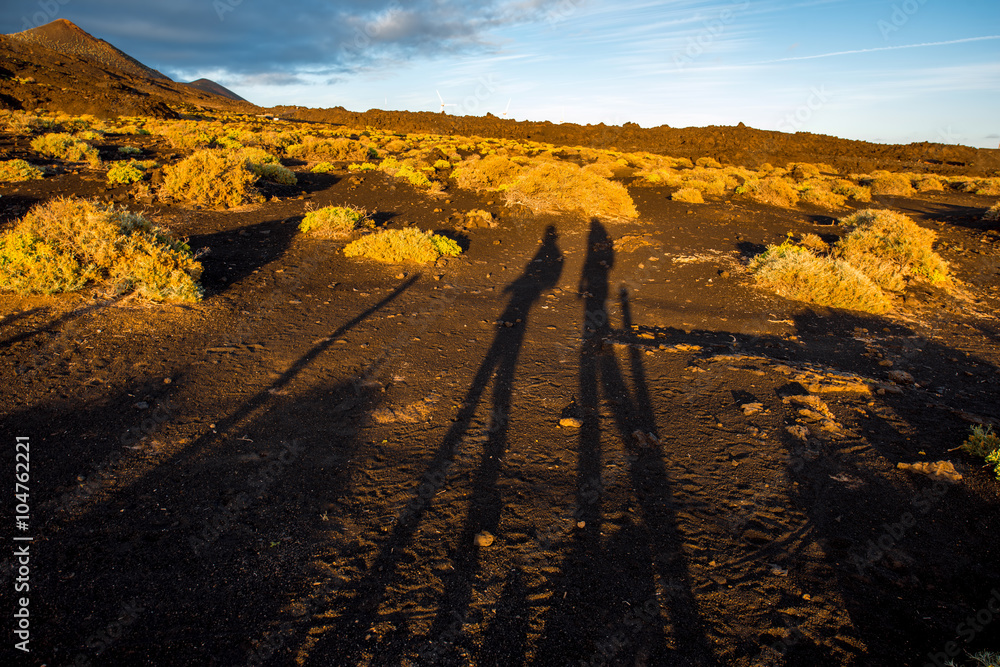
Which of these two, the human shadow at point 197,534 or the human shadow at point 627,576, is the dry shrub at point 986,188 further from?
the human shadow at point 197,534

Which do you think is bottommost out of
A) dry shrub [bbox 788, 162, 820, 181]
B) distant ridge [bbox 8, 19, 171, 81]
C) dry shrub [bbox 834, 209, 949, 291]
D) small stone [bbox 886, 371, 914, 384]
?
small stone [bbox 886, 371, 914, 384]

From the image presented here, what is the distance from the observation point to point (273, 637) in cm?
243

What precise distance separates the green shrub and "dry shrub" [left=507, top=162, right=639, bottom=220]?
1050 cm

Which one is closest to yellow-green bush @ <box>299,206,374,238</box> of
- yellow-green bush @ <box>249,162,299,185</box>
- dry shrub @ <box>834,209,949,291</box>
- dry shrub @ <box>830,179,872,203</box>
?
yellow-green bush @ <box>249,162,299,185</box>

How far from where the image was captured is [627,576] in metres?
2.92

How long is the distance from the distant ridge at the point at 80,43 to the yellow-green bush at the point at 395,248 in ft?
244

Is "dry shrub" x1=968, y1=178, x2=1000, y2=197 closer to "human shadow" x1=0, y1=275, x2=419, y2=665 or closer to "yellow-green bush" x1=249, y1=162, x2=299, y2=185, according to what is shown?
"yellow-green bush" x1=249, y1=162, x2=299, y2=185

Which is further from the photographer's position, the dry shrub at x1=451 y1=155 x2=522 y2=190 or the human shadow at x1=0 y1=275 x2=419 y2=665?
the dry shrub at x1=451 y1=155 x2=522 y2=190

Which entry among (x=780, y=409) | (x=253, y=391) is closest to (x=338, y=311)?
(x=253, y=391)

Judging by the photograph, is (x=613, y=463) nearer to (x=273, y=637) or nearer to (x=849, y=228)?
(x=273, y=637)

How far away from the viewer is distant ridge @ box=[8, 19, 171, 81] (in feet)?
195

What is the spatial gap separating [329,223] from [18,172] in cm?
820

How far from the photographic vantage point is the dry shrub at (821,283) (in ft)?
26.6

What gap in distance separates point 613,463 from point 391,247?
277 inches
